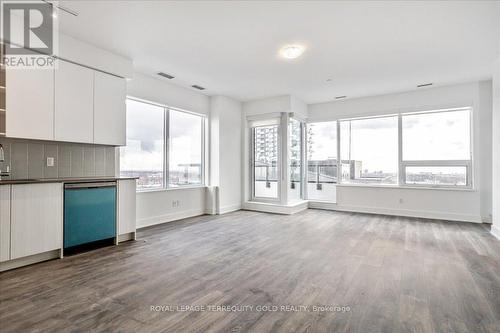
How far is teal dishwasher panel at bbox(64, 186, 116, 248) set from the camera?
321cm

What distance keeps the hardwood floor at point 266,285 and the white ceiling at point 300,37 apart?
2.88m

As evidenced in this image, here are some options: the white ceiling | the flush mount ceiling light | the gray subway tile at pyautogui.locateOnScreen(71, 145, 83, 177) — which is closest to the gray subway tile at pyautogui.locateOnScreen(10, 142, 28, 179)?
the gray subway tile at pyautogui.locateOnScreen(71, 145, 83, 177)

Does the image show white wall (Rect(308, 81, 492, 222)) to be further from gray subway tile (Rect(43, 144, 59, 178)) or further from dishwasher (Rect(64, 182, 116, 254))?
gray subway tile (Rect(43, 144, 59, 178))

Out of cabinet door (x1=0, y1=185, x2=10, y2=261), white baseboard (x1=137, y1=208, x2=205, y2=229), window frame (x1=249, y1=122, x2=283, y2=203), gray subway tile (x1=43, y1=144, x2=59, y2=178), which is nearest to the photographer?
cabinet door (x1=0, y1=185, x2=10, y2=261)

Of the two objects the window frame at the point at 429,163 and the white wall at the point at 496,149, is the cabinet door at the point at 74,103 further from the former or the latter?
the white wall at the point at 496,149

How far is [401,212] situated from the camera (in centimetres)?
595

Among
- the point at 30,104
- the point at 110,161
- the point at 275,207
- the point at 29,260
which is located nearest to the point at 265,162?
the point at 275,207

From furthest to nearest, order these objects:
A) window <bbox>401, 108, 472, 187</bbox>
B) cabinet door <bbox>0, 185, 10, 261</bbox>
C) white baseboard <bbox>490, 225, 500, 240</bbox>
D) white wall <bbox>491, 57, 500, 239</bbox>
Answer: window <bbox>401, 108, 472, 187</bbox>
white wall <bbox>491, 57, 500, 239</bbox>
white baseboard <bbox>490, 225, 500, 240</bbox>
cabinet door <bbox>0, 185, 10, 261</bbox>

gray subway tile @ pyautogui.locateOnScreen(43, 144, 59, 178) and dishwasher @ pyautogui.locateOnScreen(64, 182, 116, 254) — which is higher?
gray subway tile @ pyautogui.locateOnScreen(43, 144, 59, 178)

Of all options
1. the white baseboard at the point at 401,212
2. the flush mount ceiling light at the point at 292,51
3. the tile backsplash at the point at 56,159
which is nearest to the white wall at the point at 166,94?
the tile backsplash at the point at 56,159

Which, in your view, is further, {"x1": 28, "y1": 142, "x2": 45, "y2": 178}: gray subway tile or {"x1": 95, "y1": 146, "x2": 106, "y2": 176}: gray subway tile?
{"x1": 95, "y1": 146, "x2": 106, "y2": 176}: gray subway tile

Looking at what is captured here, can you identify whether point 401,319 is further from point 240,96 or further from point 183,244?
point 240,96

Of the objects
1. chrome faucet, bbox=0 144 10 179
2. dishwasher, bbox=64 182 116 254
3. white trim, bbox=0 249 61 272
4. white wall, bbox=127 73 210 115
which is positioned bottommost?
white trim, bbox=0 249 61 272

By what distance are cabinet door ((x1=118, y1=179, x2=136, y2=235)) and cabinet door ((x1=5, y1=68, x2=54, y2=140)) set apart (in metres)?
1.12
